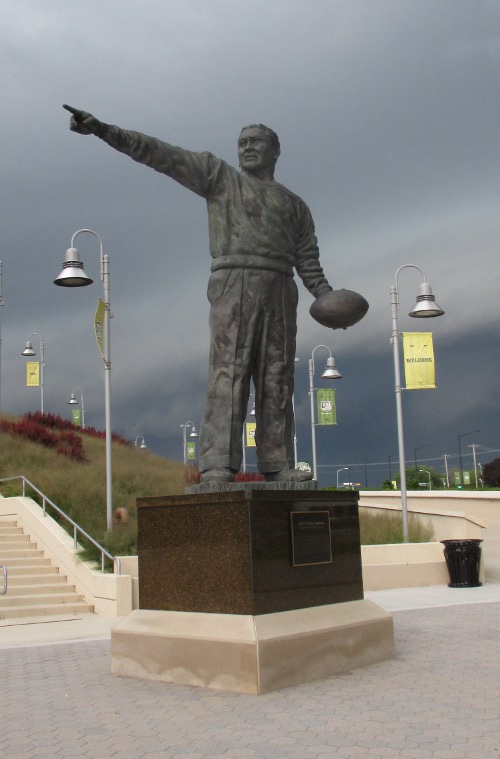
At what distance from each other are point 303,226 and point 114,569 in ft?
24.3

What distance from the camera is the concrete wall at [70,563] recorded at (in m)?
12.4

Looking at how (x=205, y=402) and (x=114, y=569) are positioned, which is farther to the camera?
(x=114, y=569)

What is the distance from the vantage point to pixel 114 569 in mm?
13344

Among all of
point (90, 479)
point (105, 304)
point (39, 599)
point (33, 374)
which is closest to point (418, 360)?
point (105, 304)

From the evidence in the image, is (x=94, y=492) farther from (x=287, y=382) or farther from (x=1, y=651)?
(x=287, y=382)

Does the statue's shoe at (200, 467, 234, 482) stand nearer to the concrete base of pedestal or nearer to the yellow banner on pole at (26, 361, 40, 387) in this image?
the concrete base of pedestal

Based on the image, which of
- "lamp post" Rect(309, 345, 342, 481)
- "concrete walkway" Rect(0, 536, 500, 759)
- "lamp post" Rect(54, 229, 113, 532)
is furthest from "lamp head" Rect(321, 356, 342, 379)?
"concrete walkway" Rect(0, 536, 500, 759)

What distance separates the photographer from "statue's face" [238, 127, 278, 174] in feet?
25.9

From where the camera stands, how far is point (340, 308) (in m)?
7.28

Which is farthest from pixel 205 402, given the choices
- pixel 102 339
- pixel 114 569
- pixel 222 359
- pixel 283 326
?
pixel 102 339

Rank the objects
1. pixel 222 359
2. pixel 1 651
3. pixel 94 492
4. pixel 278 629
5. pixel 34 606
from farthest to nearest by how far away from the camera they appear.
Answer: pixel 94 492 → pixel 34 606 → pixel 1 651 → pixel 222 359 → pixel 278 629

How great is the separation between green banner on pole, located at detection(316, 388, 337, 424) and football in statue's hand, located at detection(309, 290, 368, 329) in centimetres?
2134

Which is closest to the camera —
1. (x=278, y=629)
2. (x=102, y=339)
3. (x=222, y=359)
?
(x=278, y=629)

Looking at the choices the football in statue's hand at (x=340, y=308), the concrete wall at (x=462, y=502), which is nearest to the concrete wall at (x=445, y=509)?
the concrete wall at (x=462, y=502)
